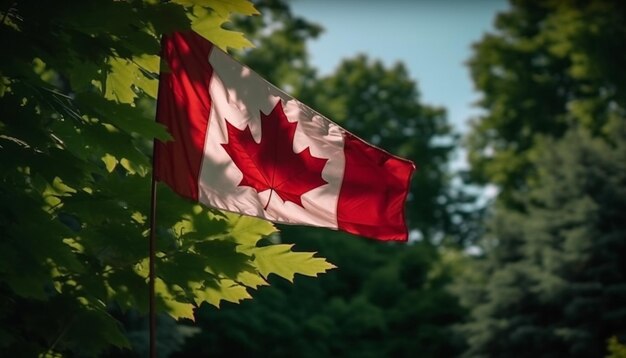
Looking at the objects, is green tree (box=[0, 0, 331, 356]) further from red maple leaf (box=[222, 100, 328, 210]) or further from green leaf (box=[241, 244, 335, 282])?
red maple leaf (box=[222, 100, 328, 210])

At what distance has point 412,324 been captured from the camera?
68.9ft

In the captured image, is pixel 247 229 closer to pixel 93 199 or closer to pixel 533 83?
pixel 93 199

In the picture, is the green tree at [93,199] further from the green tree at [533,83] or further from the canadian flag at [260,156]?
the green tree at [533,83]

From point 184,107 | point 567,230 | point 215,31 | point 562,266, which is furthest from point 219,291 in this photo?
point 567,230

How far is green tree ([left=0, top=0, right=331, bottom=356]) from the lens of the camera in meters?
Result: 3.39

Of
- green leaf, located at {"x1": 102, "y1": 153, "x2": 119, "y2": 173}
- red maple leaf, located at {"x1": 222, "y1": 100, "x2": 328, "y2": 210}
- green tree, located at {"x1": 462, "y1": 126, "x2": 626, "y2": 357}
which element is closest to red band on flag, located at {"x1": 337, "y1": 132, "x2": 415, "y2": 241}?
red maple leaf, located at {"x1": 222, "y1": 100, "x2": 328, "y2": 210}

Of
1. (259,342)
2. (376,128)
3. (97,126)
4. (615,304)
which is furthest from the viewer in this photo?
(376,128)

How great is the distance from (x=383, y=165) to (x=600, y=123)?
68.6ft

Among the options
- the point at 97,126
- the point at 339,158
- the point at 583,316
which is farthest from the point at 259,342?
the point at 97,126

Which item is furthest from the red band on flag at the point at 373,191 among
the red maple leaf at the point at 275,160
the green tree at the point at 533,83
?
the green tree at the point at 533,83

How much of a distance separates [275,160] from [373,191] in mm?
773

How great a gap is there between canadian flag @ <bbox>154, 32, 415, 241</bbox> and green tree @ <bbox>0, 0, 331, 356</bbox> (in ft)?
0.64

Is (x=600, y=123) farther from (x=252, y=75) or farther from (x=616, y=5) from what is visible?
(x=252, y=75)

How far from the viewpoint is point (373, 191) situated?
17.2 ft
